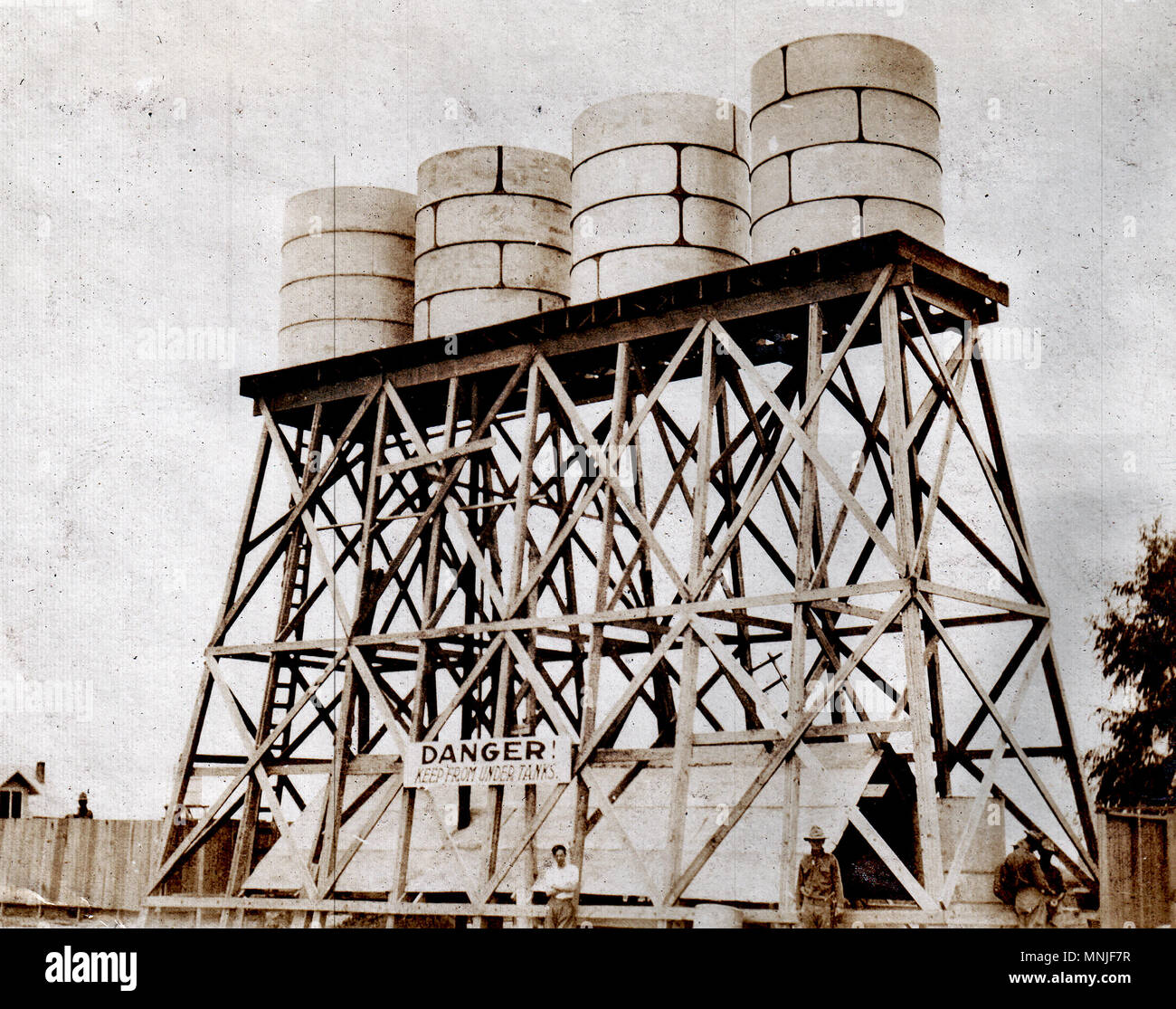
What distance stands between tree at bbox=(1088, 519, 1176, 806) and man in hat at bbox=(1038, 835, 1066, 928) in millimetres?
17960

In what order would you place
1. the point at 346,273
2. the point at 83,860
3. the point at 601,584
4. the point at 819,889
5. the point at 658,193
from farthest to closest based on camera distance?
the point at 83,860 → the point at 346,273 → the point at 658,193 → the point at 601,584 → the point at 819,889

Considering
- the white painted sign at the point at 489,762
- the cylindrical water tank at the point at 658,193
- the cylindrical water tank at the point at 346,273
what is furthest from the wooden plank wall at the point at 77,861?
the cylindrical water tank at the point at 658,193

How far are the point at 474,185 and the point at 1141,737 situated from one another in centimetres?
2038

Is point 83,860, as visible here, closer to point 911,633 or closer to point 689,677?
point 689,677

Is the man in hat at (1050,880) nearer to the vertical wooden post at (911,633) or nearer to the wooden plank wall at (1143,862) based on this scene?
the vertical wooden post at (911,633)

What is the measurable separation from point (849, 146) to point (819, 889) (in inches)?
351

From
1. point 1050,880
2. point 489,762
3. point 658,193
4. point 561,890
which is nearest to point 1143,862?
point 1050,880

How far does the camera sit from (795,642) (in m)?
17.4

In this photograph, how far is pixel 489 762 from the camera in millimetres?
20078

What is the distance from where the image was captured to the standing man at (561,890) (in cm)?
1783

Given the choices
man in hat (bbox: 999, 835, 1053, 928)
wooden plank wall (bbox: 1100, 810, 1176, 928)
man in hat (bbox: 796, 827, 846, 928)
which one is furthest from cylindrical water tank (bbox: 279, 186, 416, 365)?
wooden plank wall (bbox: 1100, 810, 1176, 928)

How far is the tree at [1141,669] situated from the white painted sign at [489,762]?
61.4 feet

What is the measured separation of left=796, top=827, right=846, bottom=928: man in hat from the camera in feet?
53.0
